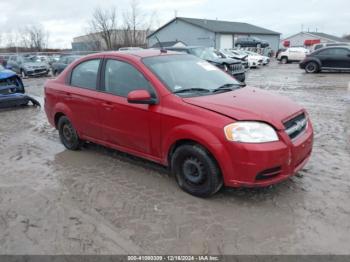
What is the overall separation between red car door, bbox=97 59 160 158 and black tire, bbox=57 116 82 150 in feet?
3.23

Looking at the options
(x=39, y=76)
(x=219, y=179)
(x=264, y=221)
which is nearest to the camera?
(x=264, y=221)

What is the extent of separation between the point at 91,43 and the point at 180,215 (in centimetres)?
5361

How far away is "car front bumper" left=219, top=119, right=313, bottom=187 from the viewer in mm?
3684

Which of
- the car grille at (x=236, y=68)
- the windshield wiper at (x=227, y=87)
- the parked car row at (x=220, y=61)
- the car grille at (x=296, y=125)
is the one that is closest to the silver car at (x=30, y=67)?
the parked car row at (x=220, y=61)

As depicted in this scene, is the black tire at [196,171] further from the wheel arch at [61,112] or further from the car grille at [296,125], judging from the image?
the wheel arch at [61,112]

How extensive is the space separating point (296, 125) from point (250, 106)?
0.61 metres

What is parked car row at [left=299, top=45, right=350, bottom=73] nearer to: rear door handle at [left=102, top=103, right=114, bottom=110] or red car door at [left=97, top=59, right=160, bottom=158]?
red car door at [left=97, top=59, right=160, bottom=158]

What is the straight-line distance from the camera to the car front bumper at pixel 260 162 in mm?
3684

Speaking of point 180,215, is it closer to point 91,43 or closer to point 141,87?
point 141,87

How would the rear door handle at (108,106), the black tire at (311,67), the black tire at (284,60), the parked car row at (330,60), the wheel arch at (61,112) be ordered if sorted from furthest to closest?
the black tire at (284,60), the black tire at (311,67), the parked car row at (330,60), the wheel arch at (61,112), the rear door handle at (108,106)

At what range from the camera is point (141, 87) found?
466 centimetres

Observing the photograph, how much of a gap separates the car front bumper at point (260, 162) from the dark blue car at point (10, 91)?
28.4 feet

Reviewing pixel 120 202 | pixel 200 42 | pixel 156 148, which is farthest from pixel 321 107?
pixel 200 42

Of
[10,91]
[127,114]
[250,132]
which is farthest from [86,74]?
[10,91]
